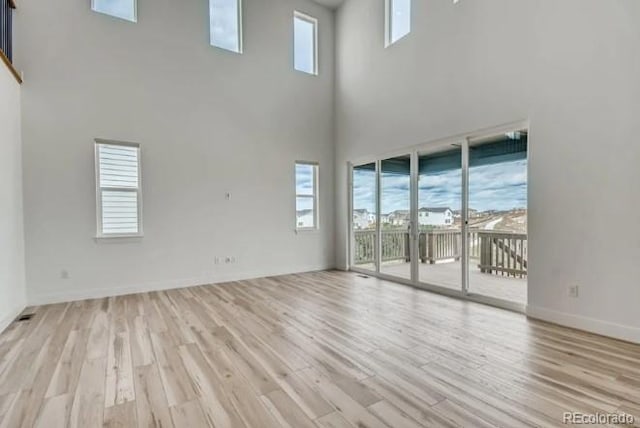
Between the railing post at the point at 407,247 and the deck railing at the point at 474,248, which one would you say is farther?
the railing post at the point at 407,247

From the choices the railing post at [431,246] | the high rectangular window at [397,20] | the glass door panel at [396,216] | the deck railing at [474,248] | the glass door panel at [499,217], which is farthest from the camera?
the glass door panel at [396,216]

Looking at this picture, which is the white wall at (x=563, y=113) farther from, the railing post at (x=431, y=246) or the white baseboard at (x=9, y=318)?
the white baseboard at (x=9, y=318)

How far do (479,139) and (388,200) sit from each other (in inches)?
76.1

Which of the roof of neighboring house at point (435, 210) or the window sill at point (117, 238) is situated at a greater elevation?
the roof of neighboring house at point (435, 210)

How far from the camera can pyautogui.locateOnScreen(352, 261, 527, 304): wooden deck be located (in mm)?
4223

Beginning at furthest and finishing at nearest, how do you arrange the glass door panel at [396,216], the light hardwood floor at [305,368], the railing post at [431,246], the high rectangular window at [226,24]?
1. the high rectangular window at [226,24]
2. the glass door panel at [396,216]
3. the railing post at [431,246]
4. the light hardwood floor at [305,368]

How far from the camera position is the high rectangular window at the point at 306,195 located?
21.3 feet

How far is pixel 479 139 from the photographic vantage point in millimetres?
4309

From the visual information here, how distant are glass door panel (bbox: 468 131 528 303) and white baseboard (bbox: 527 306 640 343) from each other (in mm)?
325

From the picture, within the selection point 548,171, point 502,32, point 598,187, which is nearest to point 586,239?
point 598,187

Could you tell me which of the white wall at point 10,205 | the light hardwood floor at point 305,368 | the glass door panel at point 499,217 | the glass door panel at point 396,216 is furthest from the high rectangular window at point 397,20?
the white wall at point 10,205

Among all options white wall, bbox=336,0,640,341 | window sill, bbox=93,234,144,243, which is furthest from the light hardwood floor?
window sill, bbox=93,234,144,243

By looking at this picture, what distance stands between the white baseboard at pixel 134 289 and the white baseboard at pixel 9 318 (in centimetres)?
31

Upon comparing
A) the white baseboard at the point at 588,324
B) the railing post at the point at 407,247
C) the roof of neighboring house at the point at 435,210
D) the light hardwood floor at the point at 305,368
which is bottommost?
the light hardwood floor at the point at 305,368
